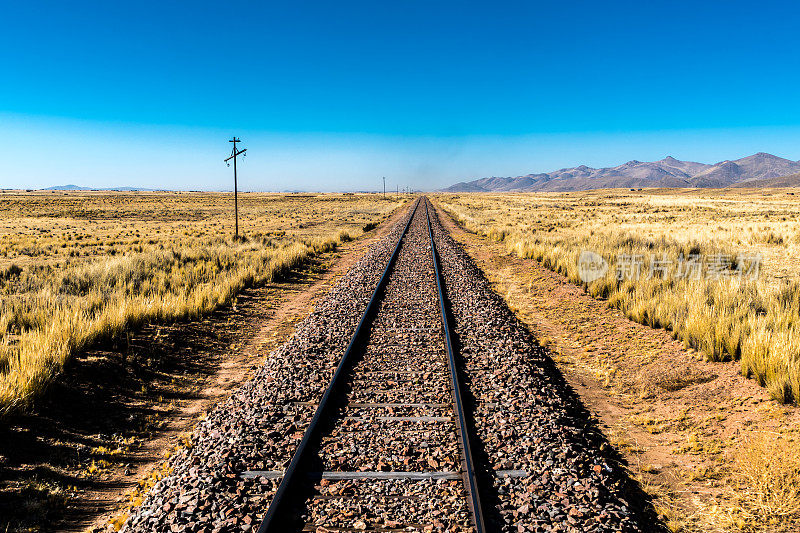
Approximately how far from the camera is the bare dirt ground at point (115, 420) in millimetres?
3920

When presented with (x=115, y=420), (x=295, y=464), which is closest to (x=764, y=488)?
(x=295, y=464)

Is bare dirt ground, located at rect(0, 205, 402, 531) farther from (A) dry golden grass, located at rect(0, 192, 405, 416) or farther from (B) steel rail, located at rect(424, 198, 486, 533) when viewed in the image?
(B) steel rail, located at rect(424, 198, 486, 533)

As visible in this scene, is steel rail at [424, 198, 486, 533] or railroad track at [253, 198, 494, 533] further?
railroad track at [253, 198, 494, 533]

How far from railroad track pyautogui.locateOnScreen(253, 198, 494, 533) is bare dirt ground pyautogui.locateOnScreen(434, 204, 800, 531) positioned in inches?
74.6

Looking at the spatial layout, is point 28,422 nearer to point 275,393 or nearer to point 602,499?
point 275,393

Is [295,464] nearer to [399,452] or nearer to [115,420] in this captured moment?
[399,452]

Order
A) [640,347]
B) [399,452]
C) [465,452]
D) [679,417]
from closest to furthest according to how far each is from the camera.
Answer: [465,452], [399,452], [679,417], [640,347]

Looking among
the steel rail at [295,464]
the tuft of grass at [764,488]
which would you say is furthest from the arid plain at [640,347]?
the steel rail at [295,464]

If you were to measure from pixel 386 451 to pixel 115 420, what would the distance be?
12.1ft

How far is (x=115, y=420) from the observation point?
5.46m

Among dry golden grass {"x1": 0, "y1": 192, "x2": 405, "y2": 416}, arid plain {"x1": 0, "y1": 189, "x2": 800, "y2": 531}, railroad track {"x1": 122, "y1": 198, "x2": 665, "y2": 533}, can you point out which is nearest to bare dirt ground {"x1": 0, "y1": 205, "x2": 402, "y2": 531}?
arid plain {"x1": 0, "y1": 189, "x2": 800, "y2": 531}

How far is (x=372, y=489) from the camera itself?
12.5 ft

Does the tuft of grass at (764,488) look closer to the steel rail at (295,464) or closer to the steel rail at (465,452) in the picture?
the steel rail at (465,452)

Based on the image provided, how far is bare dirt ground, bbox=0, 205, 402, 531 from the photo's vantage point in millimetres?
Result: 3920
